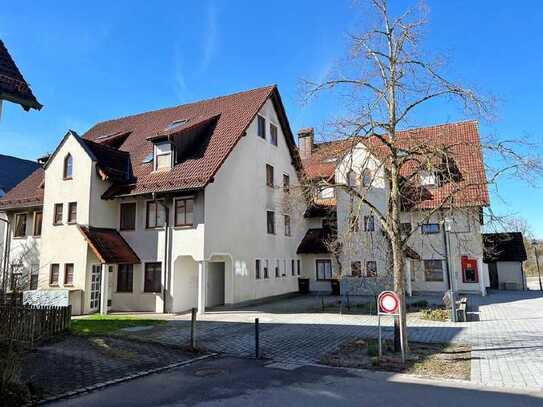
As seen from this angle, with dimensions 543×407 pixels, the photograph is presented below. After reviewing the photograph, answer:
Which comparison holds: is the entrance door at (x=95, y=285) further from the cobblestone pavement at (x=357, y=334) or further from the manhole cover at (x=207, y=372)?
the manhole cover at (x=207, y=372)

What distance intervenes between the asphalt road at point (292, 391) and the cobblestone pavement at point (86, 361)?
79 cm

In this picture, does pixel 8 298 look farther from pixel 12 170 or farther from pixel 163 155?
pixel 12 170

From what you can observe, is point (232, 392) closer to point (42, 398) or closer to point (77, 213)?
point (42, 398)

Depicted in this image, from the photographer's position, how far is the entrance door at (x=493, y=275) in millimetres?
35106

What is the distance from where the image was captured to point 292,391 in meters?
8.13

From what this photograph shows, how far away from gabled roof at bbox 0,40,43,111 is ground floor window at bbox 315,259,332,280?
82.2 feet

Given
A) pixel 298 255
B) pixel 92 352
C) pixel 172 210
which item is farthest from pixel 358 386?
pixel 298 255

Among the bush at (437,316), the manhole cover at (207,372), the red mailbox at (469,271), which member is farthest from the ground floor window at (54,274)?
the red mailbox at (469,271)

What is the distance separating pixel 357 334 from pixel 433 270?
16.3 metres

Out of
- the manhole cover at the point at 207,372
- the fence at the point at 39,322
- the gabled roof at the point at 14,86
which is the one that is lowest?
the manhole cover at the point at 207,372

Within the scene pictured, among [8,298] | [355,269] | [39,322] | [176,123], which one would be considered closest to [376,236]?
[355,269]

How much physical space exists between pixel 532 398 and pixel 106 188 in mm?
21340

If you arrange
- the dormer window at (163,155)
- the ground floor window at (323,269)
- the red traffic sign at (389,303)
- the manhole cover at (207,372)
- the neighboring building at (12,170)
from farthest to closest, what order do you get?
the neighboring building at (12,170) → the ground floor window at (323,269) → the dormer window at (163,155) → the red traffic sign at (389,303) → the manhole cover at (207,372)

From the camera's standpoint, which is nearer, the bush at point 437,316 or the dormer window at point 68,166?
the bush at point 437,316
